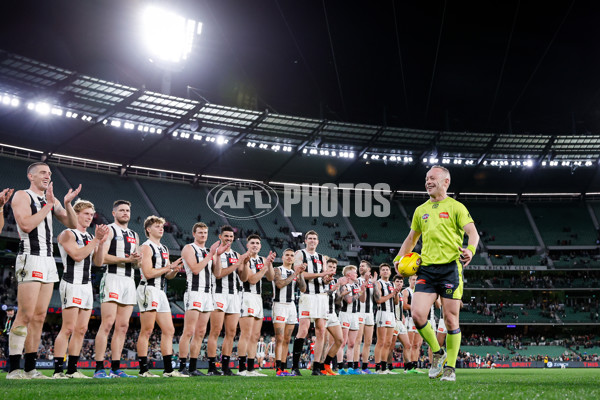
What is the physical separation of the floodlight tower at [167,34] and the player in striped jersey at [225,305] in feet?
82.2

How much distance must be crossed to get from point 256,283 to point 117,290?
3.23 m

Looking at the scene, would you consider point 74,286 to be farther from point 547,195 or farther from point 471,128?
point 547,195

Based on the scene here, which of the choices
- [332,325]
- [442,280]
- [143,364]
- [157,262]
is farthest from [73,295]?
[332,325]

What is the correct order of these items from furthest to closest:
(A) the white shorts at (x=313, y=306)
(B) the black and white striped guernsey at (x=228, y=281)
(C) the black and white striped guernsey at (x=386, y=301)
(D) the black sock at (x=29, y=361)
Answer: (C) the black and white striped guernsey at (x=386, y=301), (A) the white shorts at (x=313, y=306), (B) the black and white striped guernsey at (x=228, y=281), (D) the black sock at (x=29, y=361)

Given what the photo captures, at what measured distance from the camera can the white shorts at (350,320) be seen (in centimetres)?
1362

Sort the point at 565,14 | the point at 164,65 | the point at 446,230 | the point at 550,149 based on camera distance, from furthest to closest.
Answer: the point at 550,149
the point at 164,65
the point at 565,14
the point at 446,230

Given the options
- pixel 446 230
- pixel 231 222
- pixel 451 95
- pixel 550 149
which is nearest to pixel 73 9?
pixel 231 222

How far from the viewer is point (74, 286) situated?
7719mm

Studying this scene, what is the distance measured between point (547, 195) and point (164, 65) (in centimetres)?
3971

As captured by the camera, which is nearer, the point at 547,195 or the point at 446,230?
the point at 446,230

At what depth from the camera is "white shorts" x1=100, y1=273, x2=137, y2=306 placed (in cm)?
822

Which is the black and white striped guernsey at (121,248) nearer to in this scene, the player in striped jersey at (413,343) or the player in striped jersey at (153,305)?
the player in striped jersey at (153,305)

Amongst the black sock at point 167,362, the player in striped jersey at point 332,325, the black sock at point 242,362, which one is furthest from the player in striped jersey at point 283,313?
the black sock at point 167,362

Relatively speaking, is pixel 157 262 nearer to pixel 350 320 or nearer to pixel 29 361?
pixel 29 361
